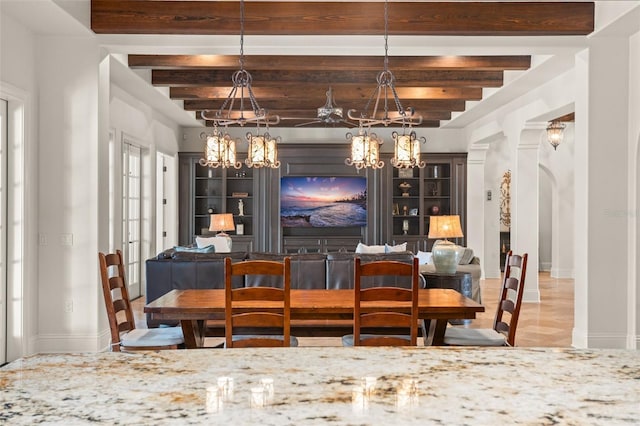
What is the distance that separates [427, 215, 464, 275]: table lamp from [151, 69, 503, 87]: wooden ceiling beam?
5.55ft

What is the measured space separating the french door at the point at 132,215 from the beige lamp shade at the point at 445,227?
13.1 ft

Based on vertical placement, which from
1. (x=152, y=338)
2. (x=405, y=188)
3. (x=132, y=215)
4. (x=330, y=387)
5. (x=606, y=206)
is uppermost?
(x=405, y=188)

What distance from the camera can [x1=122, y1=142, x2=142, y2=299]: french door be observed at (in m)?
8.30

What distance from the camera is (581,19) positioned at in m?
5.16

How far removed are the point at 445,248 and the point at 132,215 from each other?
4.46 metres

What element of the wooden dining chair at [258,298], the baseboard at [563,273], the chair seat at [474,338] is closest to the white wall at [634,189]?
the chair seat at [474,338]

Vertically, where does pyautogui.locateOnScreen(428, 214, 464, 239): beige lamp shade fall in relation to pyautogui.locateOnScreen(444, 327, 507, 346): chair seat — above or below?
above

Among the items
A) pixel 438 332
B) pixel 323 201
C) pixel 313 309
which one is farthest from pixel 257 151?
pixel 323 201

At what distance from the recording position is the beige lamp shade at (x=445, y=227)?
6881 millimetres

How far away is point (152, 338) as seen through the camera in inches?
153

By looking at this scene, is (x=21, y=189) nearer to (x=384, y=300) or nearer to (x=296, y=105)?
(x=384, y=300)

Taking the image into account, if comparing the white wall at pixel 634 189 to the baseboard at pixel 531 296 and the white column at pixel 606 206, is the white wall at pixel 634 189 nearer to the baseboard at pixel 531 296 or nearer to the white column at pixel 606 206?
the white column at pixel 606 206

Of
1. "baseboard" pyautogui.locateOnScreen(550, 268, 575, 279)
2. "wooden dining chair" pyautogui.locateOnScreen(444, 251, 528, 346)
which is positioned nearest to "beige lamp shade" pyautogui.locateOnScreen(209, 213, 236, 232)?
"wooden dining chair" pyautogui.locateOnScreen(444, 251, 528, 346)

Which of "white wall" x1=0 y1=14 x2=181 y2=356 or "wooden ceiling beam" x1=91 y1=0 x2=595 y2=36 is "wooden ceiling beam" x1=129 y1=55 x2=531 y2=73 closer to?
"white wall" x1=0 y1=14 x2=181 y2=356
